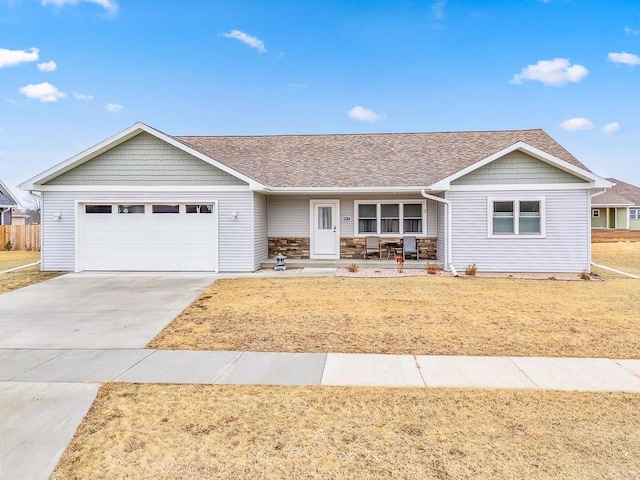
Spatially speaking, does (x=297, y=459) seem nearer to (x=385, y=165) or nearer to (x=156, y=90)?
(x=385, y=165)

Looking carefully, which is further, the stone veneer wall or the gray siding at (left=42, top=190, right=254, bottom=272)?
the stone veneer wall

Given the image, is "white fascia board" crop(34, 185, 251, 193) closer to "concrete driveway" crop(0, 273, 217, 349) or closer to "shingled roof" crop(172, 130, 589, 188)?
"shingled roof" crop(172, 130, 589, 188)

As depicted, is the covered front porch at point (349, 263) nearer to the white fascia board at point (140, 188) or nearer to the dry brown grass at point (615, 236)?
the white fascia board at point (140, 188)

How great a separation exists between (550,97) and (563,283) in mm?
15068

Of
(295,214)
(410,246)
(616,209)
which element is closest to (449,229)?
(410,246)

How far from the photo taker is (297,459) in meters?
3.35

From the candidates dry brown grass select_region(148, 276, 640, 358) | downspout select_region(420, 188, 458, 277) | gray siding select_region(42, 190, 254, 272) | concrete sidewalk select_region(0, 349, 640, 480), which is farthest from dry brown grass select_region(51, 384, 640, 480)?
downspout select_region(420, 188, 458, 277)

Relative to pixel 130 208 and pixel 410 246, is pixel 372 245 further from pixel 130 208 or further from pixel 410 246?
pixel 130 208

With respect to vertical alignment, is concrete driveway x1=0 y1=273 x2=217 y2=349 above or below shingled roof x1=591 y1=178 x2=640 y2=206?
below

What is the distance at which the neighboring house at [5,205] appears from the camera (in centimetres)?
2847

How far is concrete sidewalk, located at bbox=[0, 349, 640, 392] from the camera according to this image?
16.3 ft

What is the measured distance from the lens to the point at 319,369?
541 centimetres

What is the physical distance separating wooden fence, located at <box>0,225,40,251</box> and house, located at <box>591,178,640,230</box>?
3998 centimetres

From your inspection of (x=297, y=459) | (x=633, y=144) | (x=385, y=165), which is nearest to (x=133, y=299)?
(x=297, y=459)
